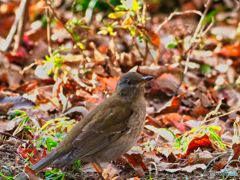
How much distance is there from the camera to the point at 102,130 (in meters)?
3.90

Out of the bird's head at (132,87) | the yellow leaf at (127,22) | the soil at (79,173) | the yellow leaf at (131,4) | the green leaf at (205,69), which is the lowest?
the green leaf at (205,69)

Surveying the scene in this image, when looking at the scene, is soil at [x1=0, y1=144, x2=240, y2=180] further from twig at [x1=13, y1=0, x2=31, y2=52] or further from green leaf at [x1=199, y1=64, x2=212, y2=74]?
green leaf at [x1=199, y1=64, x2=212, y2=74]

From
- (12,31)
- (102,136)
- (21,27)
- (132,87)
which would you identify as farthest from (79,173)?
(21,27)

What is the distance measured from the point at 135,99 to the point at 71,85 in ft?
5.93

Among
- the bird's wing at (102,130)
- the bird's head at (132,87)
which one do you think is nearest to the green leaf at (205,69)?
the bird's head at (132,87)

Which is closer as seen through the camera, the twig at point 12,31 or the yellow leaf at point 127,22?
the yellow leaf at point 127,22

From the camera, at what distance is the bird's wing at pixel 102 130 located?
375 cm

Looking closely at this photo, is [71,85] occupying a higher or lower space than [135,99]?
lower

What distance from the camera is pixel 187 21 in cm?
975

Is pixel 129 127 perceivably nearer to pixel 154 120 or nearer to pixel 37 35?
pixel 154 120

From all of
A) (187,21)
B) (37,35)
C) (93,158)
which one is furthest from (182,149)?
(187,21)

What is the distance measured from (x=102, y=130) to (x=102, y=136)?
0.07m

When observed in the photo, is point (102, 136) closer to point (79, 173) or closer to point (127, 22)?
point (79, 173)

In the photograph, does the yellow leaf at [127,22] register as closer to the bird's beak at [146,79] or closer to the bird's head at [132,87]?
the bird's head at [132,87]
